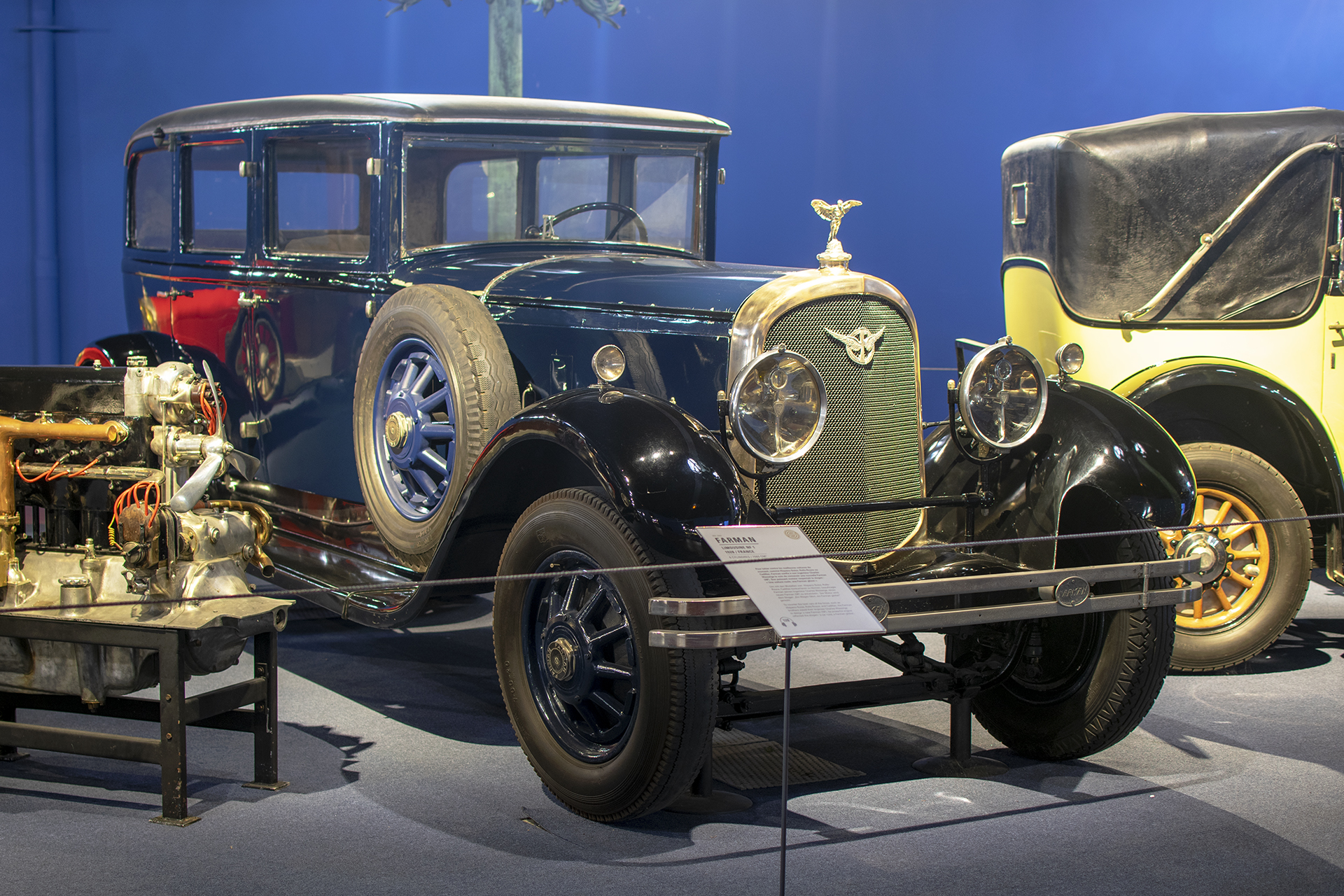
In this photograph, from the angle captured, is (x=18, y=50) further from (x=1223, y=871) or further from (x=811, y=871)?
(x=1223, y=871)

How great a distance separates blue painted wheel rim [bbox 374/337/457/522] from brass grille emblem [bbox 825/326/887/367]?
1101 millimetres

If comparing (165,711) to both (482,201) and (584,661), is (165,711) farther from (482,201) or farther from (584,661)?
(482,201)

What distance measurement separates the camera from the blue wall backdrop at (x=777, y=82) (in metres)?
6.67

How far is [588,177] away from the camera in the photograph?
172 inches

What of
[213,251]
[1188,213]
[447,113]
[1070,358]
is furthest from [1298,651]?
[213,251]

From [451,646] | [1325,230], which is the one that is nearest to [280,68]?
[451,646]

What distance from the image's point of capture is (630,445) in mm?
2789

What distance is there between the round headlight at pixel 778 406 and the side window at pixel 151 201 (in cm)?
302

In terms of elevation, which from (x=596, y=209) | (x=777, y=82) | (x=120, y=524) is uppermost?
(x=777, y=82)

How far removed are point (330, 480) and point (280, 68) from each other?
3.30 meters

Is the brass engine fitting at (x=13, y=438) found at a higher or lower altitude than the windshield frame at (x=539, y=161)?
lower

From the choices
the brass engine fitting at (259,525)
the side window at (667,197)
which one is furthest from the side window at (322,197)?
the brass engine fitting at (259,525)

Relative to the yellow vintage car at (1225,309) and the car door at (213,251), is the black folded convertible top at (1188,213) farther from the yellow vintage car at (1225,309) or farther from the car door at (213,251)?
the car door at (213,251)

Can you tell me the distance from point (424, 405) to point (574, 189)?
1106 mm
